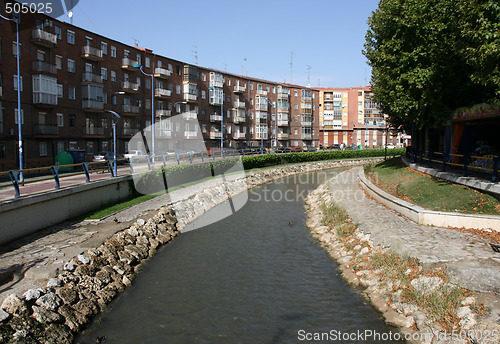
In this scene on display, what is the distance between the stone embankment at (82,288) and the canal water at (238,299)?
415 millimetres

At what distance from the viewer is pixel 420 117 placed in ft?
78.5

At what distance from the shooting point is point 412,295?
32.1ft

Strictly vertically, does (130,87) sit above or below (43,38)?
below

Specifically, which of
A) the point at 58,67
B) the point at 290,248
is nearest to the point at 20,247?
the point at 290,248

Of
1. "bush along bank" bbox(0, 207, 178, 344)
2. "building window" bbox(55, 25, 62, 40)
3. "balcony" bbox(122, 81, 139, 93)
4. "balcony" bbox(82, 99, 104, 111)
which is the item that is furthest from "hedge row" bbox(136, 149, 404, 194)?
"building window" bbox(55, 25, 62, 40)

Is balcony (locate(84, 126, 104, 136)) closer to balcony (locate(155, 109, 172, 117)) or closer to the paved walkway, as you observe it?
balcony (locate(155, 109, 172, 117))

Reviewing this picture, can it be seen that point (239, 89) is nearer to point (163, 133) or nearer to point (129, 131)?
point (163, 133)

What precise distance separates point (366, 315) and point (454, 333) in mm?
2499

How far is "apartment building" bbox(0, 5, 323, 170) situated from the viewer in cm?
3812

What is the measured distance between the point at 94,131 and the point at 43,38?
38.9 ft

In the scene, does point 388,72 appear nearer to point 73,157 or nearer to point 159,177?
point 159,177

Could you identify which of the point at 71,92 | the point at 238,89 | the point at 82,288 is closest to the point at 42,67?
the point at 71,92

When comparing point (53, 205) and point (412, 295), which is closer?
point (412, 295)

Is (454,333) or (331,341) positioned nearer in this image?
(454,333)
